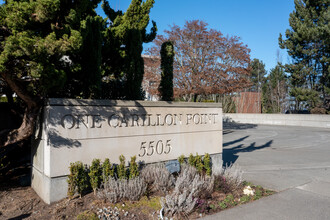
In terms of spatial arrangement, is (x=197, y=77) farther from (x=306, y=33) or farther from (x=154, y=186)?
(x=306, y=33)

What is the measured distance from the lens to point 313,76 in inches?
1061

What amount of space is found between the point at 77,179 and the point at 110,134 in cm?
103

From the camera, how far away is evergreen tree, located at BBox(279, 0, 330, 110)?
24.9 meters

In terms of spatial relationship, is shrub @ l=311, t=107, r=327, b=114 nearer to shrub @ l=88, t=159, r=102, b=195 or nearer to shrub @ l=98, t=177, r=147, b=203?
shrub @ l=98, t=177, r=147, b=203

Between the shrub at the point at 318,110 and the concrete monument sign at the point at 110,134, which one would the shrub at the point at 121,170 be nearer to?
the concrete monument sign at the point at 110,134

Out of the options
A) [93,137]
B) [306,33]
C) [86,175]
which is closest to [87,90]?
[93,137]

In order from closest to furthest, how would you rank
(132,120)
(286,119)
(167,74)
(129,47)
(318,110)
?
(132,120) < (129,47) < (167,74) < (318,110) < (286,119)

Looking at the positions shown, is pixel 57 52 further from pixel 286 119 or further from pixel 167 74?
pixel 286 119

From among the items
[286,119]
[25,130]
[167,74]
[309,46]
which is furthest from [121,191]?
[309,46]

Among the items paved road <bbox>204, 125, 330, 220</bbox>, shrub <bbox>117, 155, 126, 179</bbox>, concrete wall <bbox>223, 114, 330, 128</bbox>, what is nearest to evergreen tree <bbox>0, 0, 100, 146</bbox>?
shrub <bbox>117, 155, 126, 179</bbox>

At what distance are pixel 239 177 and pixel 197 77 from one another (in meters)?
10.4

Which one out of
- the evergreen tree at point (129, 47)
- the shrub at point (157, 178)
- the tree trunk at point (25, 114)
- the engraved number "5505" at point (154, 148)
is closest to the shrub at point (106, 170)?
the shrub at point (157, 178)

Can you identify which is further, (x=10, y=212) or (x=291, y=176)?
(x=291, y=176)

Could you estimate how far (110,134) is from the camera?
4.99 meters
